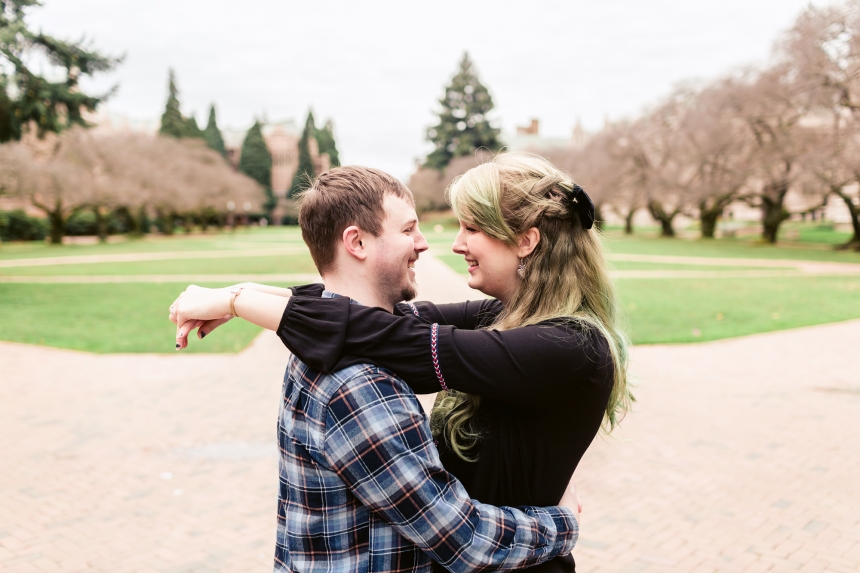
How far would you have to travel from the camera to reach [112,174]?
4566 centimetres

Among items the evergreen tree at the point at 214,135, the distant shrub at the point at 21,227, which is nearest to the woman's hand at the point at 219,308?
the distant shrub at the point at 21,227

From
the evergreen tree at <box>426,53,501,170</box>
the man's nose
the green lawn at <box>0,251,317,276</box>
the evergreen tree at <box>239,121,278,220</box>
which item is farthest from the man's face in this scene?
the evergreen tree at <box>239,121,278,220</box>

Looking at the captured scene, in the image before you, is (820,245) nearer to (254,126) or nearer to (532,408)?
(532,408)

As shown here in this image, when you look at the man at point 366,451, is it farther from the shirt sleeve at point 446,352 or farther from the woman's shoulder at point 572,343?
the woman's shoulder at point 572,343

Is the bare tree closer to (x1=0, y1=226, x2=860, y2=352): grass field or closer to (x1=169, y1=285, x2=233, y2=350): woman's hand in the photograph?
(x1=0, y1=226, x2=860, y2=352): grass field

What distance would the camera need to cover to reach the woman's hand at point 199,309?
5.82 ft

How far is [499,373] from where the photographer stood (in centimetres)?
149

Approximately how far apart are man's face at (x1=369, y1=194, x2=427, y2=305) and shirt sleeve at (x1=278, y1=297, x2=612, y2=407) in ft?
0.53

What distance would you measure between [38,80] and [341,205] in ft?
61.4

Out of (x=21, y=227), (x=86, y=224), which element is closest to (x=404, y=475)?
(x=21, y=227)

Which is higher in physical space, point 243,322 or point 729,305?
point 729,305

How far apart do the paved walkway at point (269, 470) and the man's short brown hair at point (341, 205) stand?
1.20 metres

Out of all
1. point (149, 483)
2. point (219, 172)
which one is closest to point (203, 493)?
point (149, 483)

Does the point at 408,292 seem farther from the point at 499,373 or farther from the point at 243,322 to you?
the point at 243,322
